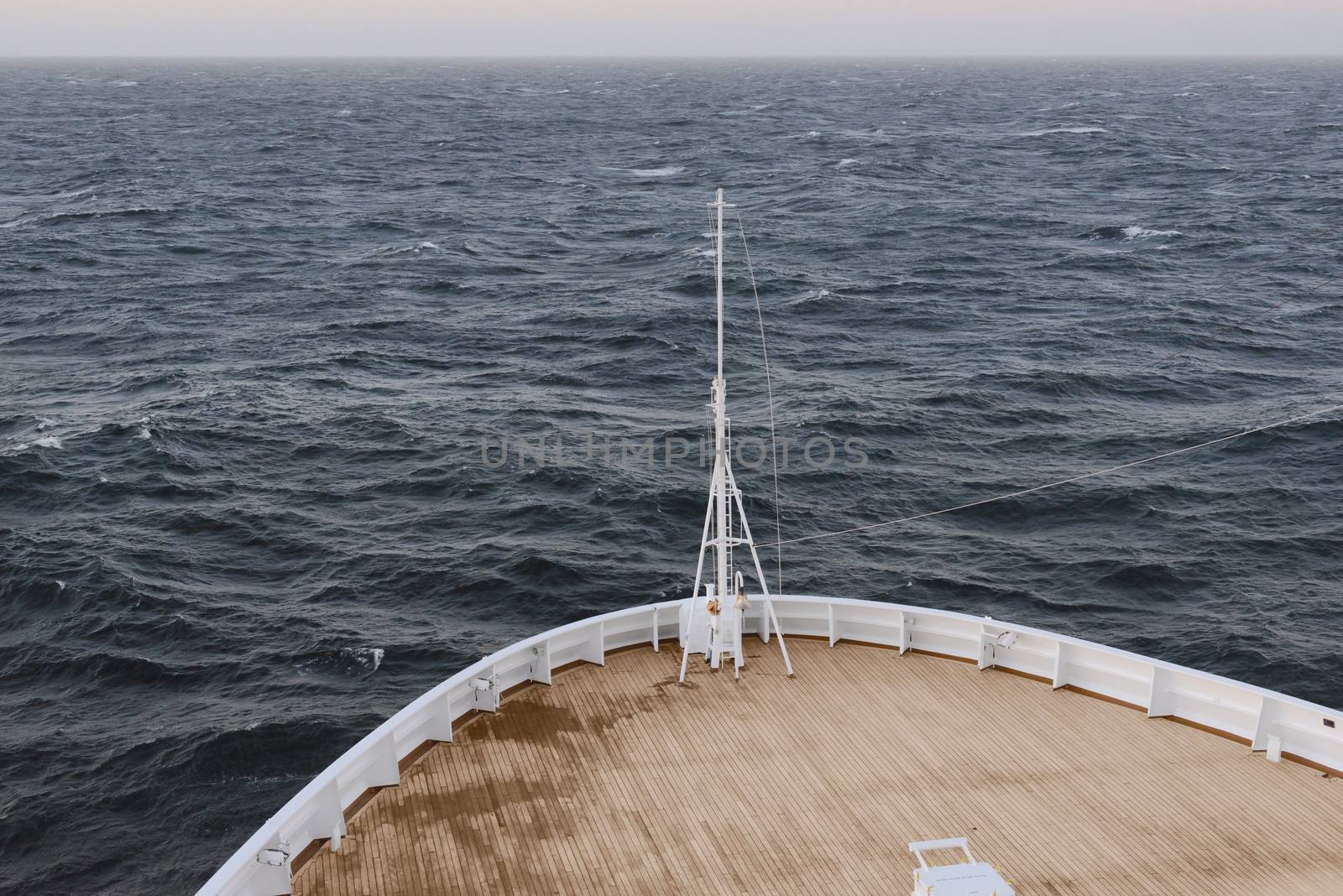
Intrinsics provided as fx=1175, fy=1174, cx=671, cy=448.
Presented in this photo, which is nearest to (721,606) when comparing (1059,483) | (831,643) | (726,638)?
(726,638)

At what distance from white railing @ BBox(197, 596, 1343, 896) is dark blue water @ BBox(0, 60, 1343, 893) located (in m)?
10.5

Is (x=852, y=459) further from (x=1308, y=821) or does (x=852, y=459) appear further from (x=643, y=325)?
(x=1308, y=821)

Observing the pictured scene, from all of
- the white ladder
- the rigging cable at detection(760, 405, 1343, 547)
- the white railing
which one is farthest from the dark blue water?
the white ladder

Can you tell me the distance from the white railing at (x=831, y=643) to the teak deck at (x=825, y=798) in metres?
0.40

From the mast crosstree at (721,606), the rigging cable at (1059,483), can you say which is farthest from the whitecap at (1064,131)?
the mast crosstree at (721,606)

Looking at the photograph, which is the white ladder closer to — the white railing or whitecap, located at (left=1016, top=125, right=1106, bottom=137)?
the white railing

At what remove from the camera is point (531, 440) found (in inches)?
2062

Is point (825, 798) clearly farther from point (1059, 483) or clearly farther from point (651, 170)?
point (651, 170)

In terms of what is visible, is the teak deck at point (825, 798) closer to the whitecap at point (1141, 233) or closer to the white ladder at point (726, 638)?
the white ladder at point (726, 638)

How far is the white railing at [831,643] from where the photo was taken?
697 inches

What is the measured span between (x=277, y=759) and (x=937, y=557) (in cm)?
2353

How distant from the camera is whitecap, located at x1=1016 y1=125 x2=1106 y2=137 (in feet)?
530

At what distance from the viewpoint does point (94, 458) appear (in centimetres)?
4888

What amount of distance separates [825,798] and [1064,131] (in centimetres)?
16178
